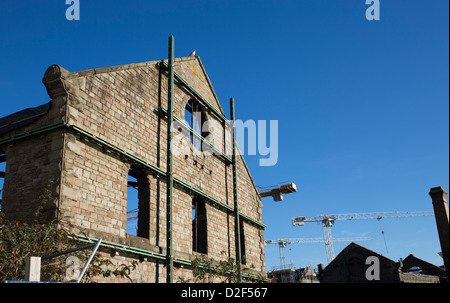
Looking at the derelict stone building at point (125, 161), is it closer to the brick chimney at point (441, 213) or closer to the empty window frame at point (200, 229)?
the empty window frame at point (200, 229)

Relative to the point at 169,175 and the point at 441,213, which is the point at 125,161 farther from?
the point at 441,213

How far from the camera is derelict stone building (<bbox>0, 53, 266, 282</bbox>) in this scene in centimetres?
1049

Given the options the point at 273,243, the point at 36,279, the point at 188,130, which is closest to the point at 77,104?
the point at 188,130

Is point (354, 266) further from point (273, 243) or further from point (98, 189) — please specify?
point (273, 243)

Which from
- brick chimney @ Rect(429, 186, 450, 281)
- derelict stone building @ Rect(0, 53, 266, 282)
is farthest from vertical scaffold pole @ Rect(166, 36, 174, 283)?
brick chimney @ Rect(429, 186, 450, 281)

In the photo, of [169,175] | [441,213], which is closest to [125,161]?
[169,175]

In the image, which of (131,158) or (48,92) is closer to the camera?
(48,92)

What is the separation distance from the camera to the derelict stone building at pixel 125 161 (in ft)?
34.4

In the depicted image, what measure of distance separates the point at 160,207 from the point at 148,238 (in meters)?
1.12

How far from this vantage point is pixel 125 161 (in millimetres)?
12312

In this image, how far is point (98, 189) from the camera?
1106cm

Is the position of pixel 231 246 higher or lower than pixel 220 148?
lower

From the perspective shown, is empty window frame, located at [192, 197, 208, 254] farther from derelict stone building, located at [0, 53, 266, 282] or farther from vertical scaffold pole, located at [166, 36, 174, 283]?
vertical scaffold pole, located at [166, 36, 174, 283]

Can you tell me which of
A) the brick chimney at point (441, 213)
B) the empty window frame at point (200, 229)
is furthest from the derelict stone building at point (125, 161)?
the brick chimney at point (441, 213)
